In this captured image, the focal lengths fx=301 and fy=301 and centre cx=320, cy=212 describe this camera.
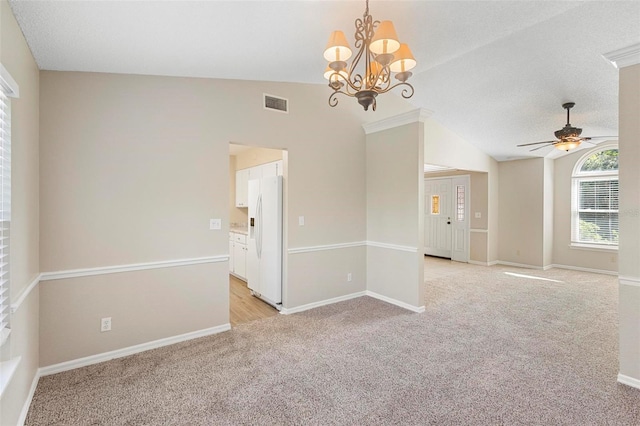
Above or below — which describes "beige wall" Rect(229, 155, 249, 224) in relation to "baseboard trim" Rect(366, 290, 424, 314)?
above

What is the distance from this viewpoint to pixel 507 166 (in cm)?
729

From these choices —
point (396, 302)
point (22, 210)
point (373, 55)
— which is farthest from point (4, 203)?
point (396, 302)

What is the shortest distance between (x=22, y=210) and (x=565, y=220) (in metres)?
8.88

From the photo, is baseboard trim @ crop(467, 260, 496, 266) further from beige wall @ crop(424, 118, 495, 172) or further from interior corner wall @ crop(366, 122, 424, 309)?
interior corner wall @ crop(366, 122, 424, 309)

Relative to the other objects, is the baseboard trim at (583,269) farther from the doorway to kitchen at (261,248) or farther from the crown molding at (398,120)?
the doorway to kitchen at (261,248)

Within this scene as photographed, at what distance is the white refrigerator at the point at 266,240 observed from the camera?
159 inches

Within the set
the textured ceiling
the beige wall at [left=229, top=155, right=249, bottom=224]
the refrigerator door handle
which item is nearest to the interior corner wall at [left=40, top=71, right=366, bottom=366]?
the textured ceiling

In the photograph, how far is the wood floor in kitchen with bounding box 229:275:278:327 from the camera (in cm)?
375

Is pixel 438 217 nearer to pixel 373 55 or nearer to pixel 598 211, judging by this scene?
pixel 598 211

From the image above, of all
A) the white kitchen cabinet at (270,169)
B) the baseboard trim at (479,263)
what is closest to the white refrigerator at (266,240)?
the white kitchen cabinet at (270,169)

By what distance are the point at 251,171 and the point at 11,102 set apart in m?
3.83

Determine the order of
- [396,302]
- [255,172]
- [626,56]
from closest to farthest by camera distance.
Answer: [626,56] < [396,302] < [255,172]

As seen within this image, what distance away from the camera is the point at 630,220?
2324 mm

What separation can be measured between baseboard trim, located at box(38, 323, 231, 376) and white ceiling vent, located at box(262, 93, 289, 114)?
8.57 feet
